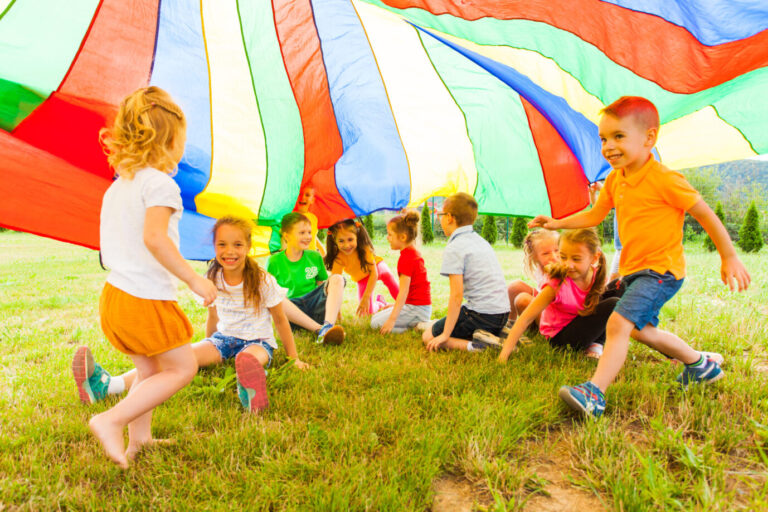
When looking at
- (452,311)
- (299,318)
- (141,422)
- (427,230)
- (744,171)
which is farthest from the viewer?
(744,171)

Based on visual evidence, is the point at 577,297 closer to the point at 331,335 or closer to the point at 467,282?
the point at 467,282

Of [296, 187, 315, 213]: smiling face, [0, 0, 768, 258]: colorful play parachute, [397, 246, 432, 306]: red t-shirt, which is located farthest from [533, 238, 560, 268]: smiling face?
[296, 187, 315, 213]: smiling face

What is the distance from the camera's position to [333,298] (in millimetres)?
3381

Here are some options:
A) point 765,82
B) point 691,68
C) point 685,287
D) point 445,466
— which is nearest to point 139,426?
point 445,466

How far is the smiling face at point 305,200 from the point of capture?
3660 millimetres

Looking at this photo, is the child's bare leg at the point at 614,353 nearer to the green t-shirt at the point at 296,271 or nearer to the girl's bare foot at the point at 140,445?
the girl's bare foot at the point at 140,445

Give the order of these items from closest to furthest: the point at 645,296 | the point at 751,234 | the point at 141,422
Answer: the point at 141,422 → the point at 645,296 → the point at 751,234

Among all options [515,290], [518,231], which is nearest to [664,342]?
[515,290]

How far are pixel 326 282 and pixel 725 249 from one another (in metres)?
2.54

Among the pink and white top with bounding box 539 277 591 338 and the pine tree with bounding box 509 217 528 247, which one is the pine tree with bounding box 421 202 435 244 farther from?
the pink and white top with bounding box 539 277 591 338

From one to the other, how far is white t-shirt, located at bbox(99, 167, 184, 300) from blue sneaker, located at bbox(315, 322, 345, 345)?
1483 millimetres

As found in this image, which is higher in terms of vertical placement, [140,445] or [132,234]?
[132,234]

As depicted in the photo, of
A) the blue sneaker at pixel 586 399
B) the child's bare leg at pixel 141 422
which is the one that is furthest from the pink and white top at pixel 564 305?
the child's bare leg at pixel 141 422

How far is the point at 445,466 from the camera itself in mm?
1616
